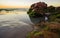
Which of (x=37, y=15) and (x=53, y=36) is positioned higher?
(x=53, y=36)

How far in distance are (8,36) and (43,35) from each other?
2.74 metres

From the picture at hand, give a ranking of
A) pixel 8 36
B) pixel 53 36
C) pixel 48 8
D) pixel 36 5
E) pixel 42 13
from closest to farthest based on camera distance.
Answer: pixel 53 36, pixel 8 36, pixel 42 13, pixel 36 5, pixel 48 8

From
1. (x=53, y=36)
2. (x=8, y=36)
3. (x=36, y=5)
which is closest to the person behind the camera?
(x=53, y=36)

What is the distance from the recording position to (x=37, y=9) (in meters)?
19.8

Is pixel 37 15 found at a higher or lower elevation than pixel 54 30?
lower

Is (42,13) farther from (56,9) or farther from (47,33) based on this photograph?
(47,33)

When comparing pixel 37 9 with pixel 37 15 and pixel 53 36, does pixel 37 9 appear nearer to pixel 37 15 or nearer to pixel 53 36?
pixel 37 15

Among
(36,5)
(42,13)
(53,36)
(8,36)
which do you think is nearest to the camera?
(53,36)

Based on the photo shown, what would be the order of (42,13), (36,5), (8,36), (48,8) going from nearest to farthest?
(8,36) < (42,13) < (36,5) < (48,8)

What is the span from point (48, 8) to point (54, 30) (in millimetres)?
14045

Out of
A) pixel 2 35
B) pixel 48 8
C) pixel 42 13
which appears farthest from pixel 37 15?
pixel 2 35

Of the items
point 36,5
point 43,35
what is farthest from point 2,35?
point 36,5

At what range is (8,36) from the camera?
9.50 metres

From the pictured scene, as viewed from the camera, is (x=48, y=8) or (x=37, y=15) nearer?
(x=37, y=15)
